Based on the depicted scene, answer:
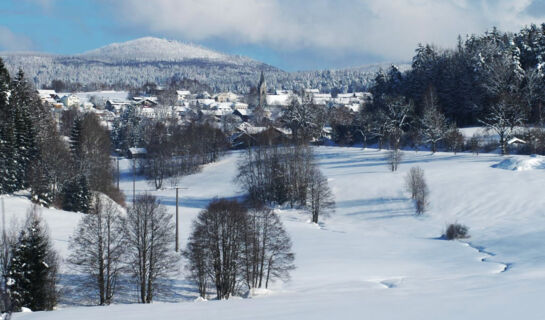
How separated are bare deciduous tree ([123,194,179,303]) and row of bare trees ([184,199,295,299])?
1.23 m

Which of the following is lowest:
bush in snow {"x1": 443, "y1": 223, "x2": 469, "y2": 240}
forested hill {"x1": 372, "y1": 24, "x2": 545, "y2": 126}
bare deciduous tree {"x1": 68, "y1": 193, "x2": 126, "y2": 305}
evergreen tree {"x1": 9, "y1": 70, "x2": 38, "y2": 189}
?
bush in snow {"x1": 443, "y1": 223, "x2": 469, "y2": 240}

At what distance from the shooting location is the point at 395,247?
3825 cm

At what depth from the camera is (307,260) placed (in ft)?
111

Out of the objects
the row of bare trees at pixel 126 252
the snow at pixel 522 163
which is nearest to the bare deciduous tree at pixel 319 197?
the snow at pixel 522 163

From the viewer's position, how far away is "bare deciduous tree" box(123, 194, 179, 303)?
26781mm

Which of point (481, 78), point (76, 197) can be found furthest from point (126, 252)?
point (481, 78)

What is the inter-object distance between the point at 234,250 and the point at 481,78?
61.7 meters

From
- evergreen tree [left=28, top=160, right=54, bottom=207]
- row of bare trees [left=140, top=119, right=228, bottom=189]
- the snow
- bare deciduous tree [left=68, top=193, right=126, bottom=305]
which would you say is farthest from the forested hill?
bare deciduous tree [left=68, top=193, right=126, bottom=305]

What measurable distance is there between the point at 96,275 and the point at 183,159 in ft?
180

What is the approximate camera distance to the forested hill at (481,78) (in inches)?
2987

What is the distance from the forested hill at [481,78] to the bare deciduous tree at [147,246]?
49.0 meters

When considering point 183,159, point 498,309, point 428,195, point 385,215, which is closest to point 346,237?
point 385,215

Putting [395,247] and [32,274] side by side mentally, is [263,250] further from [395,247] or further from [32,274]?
[395,247]

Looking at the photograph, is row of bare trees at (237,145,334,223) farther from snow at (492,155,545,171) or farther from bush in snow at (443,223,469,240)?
snow at (492,155,545,171)
